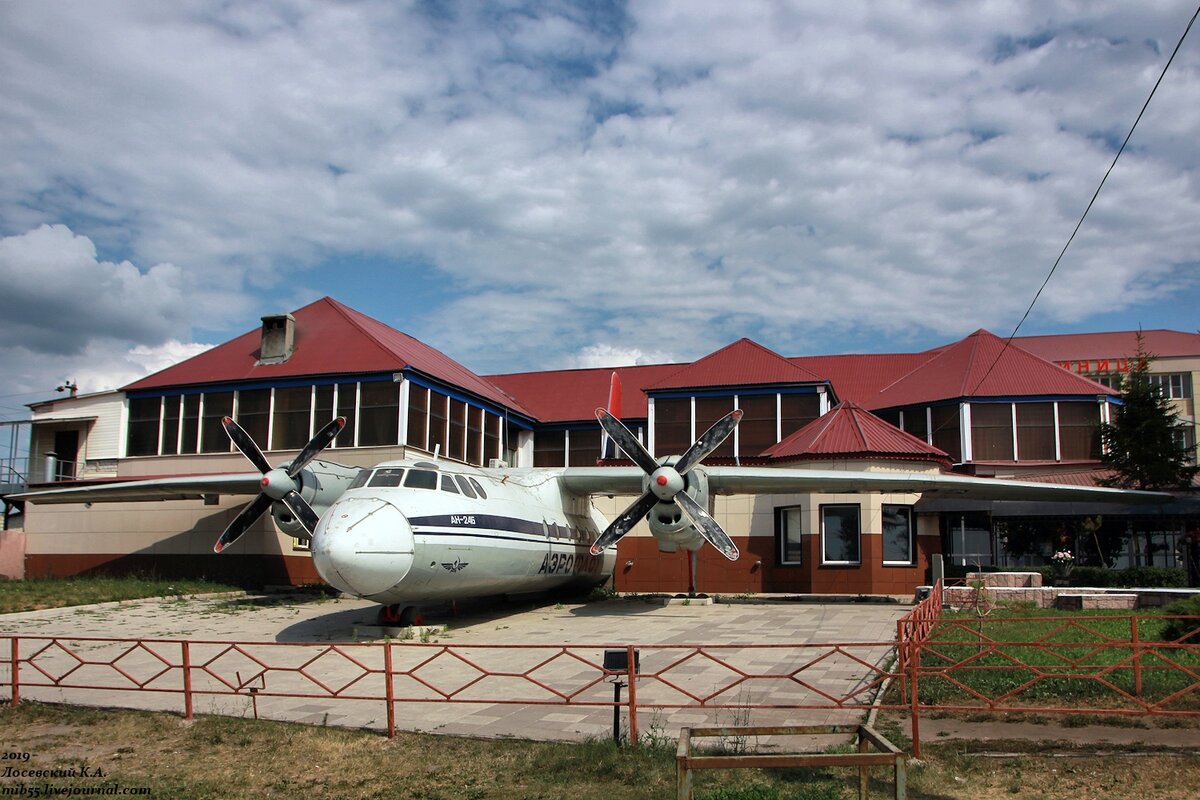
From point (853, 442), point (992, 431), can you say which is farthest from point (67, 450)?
point (992, 431)

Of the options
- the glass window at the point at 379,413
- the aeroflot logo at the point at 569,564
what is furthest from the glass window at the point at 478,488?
the glass window at the point at 379,413

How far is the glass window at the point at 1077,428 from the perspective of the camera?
36.9 meters

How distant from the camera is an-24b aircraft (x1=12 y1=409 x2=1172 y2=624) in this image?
16.2m

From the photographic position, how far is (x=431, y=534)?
16953mm

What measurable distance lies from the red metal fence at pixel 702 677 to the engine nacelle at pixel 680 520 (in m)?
6.70

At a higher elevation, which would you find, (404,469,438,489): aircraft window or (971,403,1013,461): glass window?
(971,403,1013,461): glass window

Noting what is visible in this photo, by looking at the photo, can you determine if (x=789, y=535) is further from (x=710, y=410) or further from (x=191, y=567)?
(x=191, y=567)

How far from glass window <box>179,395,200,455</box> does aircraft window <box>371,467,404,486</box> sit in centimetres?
2026

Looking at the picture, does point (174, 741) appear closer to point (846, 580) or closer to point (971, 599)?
point (971, 599)

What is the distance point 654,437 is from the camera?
124 ft

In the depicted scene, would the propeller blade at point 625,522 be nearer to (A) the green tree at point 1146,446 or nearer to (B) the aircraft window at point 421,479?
(B) the aircraft window at point 421,479

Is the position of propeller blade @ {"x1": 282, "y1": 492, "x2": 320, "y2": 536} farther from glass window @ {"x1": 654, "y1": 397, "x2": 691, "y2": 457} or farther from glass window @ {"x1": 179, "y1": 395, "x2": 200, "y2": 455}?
glass window @ {"x1": 654, "y1": 397, "x2": 691, "y2": 457}

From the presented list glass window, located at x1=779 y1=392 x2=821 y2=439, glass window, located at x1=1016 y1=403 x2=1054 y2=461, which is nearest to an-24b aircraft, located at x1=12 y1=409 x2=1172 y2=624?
glass window, located at x1=779 y1=392 x2=821 y2=439

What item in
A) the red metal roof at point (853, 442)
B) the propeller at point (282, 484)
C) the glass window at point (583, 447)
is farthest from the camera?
the glass window at point (583, 447)
